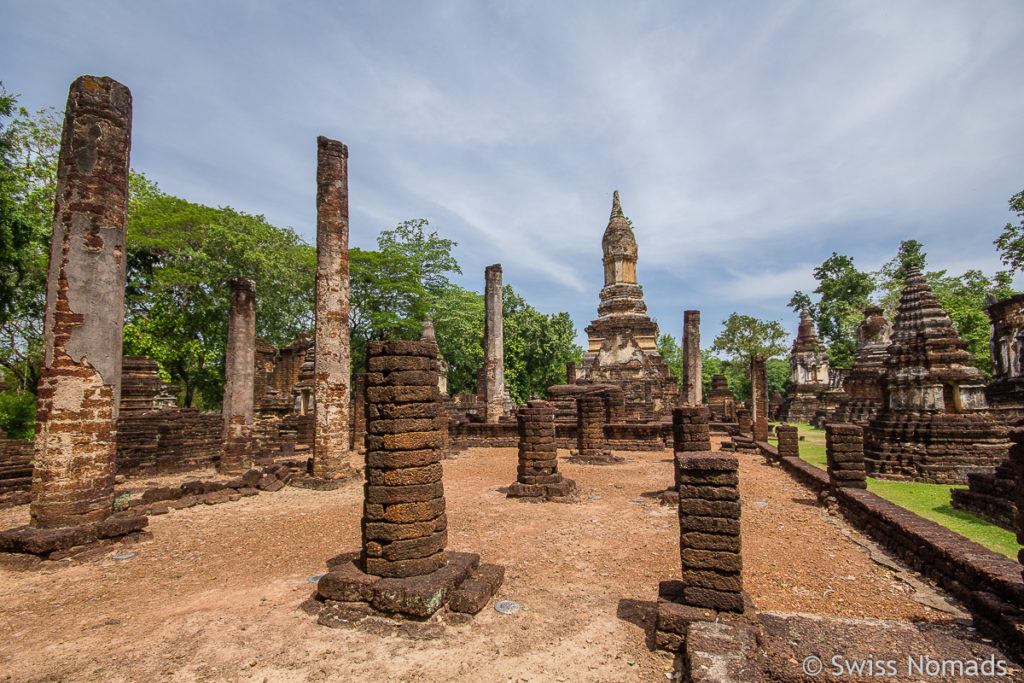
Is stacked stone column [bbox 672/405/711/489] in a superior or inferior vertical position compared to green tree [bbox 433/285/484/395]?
inferior

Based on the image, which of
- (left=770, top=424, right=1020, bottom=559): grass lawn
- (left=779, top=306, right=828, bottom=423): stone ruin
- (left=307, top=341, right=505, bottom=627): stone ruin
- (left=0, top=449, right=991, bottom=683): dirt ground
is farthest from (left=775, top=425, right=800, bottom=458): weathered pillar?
(left=779, top=306, right=828, bottom=423): stone ruin

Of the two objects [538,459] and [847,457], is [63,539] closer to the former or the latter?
[538,459]

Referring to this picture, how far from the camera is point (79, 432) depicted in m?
6.71

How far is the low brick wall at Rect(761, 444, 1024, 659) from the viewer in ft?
12.6

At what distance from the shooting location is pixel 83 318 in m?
6.80

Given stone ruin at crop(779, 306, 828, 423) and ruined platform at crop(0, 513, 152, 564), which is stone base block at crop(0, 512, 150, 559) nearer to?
ruined platform at crop(0, 513, 152, 564)

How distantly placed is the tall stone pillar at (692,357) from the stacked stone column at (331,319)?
16474 millimetres

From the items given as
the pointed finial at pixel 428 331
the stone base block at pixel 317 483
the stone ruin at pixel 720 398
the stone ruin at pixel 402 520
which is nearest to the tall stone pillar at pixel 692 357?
the stone ruin at pixel 720 398

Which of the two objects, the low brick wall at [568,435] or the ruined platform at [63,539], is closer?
the ruined platform at [63,539]

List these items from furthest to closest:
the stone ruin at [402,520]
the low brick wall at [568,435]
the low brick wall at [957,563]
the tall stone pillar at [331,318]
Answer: the low brick wall at [568,435], the tall stone pillar at [331,318], the stone ruin at [402,520], the low brick wall at [957,563]

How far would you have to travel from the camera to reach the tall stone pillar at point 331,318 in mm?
11016

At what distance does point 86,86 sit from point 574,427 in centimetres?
1505

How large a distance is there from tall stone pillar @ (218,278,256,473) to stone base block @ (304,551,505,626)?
906 centimetres

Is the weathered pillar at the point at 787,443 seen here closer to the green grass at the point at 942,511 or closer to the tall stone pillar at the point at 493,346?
the green grass at the point at 942,511
